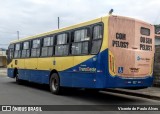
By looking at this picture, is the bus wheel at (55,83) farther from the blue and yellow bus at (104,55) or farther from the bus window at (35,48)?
the bus window at (35,48)

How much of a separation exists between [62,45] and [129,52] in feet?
12.3

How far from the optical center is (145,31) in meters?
13.0

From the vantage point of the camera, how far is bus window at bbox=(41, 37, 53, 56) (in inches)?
638

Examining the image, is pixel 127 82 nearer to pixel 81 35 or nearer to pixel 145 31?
pixel 145 31

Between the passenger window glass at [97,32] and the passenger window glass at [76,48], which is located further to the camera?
the passenger window glass at [76,48]

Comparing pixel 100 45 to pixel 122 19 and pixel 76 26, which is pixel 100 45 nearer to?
pixel 122 19

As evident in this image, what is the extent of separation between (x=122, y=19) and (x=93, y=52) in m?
1.62

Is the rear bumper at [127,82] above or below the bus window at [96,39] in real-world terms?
below

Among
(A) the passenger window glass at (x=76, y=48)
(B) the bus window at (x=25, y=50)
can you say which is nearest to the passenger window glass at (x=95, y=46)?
(A) the passenger window glass at (x=76, y=48)

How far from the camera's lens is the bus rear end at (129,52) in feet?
39.0

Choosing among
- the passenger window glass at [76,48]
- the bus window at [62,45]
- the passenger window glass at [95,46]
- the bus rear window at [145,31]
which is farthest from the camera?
the bus window at [62,45]

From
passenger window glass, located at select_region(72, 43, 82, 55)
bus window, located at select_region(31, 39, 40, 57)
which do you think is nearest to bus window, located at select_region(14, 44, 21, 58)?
bus window, located at select_region(31, 39, 40, 57)

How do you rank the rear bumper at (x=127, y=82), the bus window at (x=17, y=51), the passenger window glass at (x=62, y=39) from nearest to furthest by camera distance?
1. the rear bumper at (x=127, y=82)
2. the passenger window glass at (x=62, y=39)
3. the bus window at (x=17, y=51)

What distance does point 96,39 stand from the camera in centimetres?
1229
